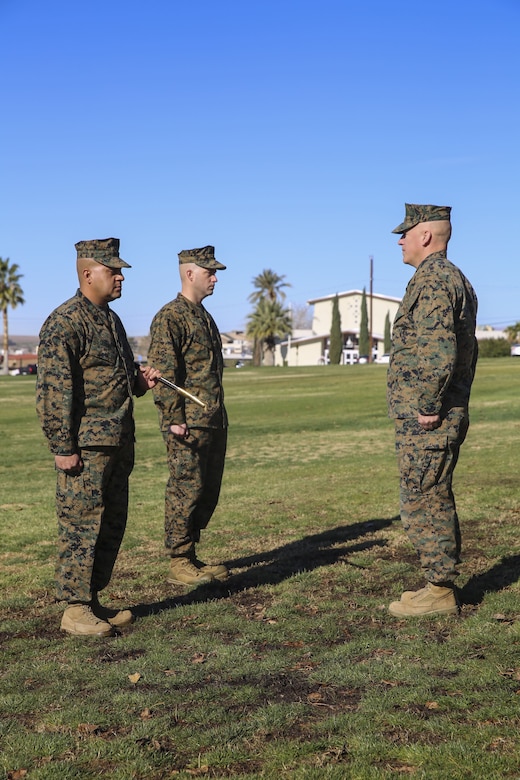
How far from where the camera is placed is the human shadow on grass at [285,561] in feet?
22.2

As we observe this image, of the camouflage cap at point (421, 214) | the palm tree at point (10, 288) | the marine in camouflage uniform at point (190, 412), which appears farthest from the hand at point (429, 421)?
the palm tree at point (10, 288)

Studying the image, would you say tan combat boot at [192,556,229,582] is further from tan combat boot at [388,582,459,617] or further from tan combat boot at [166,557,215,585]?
tan combat boot at [388,582,459,617]

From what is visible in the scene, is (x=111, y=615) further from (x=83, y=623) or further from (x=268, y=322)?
(x=268, y=322)

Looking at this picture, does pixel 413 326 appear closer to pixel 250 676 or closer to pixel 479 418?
pixel 250 676

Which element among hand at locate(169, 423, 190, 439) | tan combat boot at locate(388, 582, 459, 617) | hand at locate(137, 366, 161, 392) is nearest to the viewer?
tan combat boot at locate(388, 582, 459, 617)

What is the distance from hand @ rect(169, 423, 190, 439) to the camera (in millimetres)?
7027

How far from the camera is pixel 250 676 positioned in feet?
16.0

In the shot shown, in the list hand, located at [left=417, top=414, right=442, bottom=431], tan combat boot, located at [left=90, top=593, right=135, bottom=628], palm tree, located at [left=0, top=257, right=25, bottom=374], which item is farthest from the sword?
palm tree, located at [left=0, top=257, right=25, bottom=374]

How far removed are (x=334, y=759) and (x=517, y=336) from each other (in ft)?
278

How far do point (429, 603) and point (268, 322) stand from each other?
93.0 m

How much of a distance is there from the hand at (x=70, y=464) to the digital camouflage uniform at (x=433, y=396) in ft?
6.82

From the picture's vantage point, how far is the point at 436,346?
18.7ft

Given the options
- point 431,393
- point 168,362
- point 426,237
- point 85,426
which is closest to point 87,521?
point 85,426

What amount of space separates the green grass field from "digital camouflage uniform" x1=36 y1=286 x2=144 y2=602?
0.53 m
